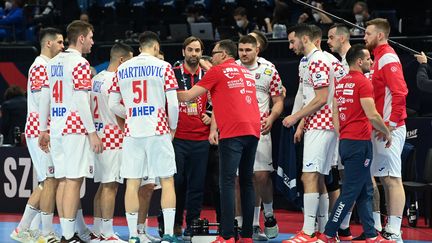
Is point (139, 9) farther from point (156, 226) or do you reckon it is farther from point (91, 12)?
point (156, 226)

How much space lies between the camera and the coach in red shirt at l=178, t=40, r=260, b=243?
392 inches

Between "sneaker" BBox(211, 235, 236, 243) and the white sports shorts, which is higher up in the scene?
the white sports shorts

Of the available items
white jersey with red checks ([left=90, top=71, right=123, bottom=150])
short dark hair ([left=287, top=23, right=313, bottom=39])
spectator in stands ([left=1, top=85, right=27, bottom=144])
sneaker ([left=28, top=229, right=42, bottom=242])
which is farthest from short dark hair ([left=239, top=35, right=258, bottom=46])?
spectator in stands ([left=1, top=85, right=27, bottom=144])

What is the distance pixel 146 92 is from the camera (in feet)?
32.7

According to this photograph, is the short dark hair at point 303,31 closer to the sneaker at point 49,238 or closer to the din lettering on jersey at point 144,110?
the din lettering on jersey at point 144,110

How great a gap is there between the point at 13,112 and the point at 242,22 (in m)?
5.13

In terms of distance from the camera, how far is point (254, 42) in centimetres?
1099

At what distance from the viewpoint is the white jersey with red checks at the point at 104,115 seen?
10531 mm

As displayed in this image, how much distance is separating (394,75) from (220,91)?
72.5 inches

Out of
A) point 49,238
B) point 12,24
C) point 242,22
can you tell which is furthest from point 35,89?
point 12,24

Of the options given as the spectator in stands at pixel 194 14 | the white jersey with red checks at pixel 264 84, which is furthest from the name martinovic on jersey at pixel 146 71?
the spectator in stands at pixel 194 14

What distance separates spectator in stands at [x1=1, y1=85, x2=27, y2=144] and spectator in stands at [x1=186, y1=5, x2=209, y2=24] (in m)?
5.16

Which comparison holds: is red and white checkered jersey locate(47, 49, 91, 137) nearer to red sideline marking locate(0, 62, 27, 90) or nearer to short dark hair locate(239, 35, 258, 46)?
short dark hair locate(239, 35, 258, 46)

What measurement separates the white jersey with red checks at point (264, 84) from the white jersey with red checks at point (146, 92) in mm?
1453
